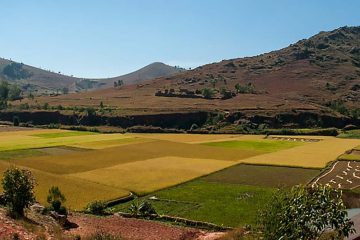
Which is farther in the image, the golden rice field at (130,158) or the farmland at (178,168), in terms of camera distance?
the golden rice field at (130,158)

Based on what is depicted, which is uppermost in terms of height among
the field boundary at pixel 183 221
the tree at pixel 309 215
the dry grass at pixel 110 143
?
the tree at pixel 309 215

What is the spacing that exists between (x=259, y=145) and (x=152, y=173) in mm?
39369

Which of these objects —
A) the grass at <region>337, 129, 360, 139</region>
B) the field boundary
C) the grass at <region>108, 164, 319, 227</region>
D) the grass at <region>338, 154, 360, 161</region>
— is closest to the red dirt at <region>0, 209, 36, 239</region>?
the field boundary

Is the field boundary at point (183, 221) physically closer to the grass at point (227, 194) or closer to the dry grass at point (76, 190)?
the grass at point (227, 194)

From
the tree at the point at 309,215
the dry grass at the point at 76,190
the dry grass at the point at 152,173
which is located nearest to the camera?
the tree at the point at 309,215

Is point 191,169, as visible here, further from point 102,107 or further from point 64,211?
point 102,107

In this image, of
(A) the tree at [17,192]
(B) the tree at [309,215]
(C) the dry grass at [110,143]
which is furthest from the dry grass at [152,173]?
(B) the tree at [309,215]

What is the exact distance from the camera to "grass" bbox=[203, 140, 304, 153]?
9053 centimetres

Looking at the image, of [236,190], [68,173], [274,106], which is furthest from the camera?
[274,106]

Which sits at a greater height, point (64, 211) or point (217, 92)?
point (217, 92)

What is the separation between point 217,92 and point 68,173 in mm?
139903

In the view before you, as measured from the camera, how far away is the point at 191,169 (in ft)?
216

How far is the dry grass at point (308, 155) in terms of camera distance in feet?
231

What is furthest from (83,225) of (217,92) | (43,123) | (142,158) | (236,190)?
(217,92)
